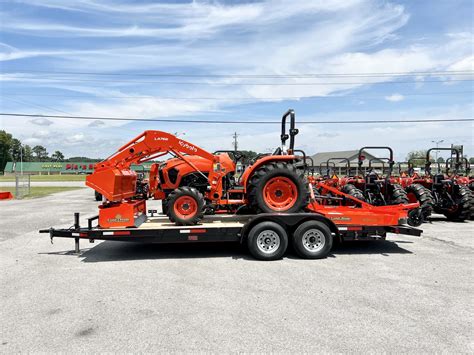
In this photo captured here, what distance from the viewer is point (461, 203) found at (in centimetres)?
1158

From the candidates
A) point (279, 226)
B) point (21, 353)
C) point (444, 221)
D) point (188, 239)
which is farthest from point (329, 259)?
point (444, 221)

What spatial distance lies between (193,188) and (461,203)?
9.21m

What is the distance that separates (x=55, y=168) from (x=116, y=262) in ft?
302

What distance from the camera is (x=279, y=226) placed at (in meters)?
6.73

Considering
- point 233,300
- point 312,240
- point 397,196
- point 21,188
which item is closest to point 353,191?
point 397,196

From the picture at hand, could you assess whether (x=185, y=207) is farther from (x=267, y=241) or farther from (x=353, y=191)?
(x=353, y=191)

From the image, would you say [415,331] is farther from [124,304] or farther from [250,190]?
[250,190]

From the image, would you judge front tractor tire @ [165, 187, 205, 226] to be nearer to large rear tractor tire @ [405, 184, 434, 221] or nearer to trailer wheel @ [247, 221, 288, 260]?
trailer wheel @ [247, 221, 288, 260]

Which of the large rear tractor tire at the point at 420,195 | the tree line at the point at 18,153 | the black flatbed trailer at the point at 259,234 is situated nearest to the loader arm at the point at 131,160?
the black flatbed trailer at the point at 259,234

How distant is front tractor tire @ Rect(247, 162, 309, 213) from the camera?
7.14m

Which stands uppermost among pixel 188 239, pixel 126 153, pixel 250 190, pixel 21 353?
pixel 126 153

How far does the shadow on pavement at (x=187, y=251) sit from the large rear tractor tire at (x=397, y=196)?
2.62 metres

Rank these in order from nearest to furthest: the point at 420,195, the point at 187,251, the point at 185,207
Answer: the point at 185,207 < the point at 187,251 < the point at 420,195

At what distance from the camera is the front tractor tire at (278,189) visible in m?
7.14
